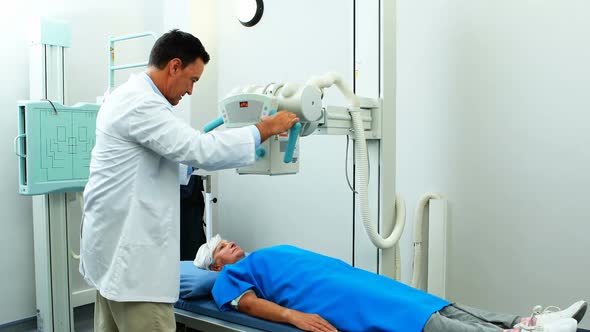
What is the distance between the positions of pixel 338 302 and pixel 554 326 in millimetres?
671

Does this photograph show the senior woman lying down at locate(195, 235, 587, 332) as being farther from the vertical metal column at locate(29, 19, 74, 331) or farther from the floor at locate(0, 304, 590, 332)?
the floor at locate(0, 304, 590, 332)

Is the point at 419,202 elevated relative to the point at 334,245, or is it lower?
elevated

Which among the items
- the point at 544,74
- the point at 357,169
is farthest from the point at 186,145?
the point at 544,74

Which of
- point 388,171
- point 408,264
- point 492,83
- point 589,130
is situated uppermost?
point 492,83

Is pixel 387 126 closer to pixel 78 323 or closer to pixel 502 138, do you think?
pixel 502 138

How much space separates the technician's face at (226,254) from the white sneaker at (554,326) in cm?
120

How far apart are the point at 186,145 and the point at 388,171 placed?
1.02 m

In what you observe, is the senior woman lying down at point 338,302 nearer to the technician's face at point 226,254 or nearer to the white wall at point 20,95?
the technician's face at point 226,254

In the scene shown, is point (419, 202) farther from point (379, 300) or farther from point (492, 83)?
point (379, 300)

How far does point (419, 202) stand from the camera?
2.65 m

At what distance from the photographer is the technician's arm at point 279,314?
1782 millimetres

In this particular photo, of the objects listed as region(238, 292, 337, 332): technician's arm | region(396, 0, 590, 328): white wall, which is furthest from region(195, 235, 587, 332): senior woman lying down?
region(396, 0, 590, 328): white wall

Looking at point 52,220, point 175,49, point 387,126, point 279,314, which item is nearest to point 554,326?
point 279,314

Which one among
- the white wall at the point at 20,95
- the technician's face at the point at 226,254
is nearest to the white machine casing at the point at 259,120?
the technician's face at the point at 226,254
